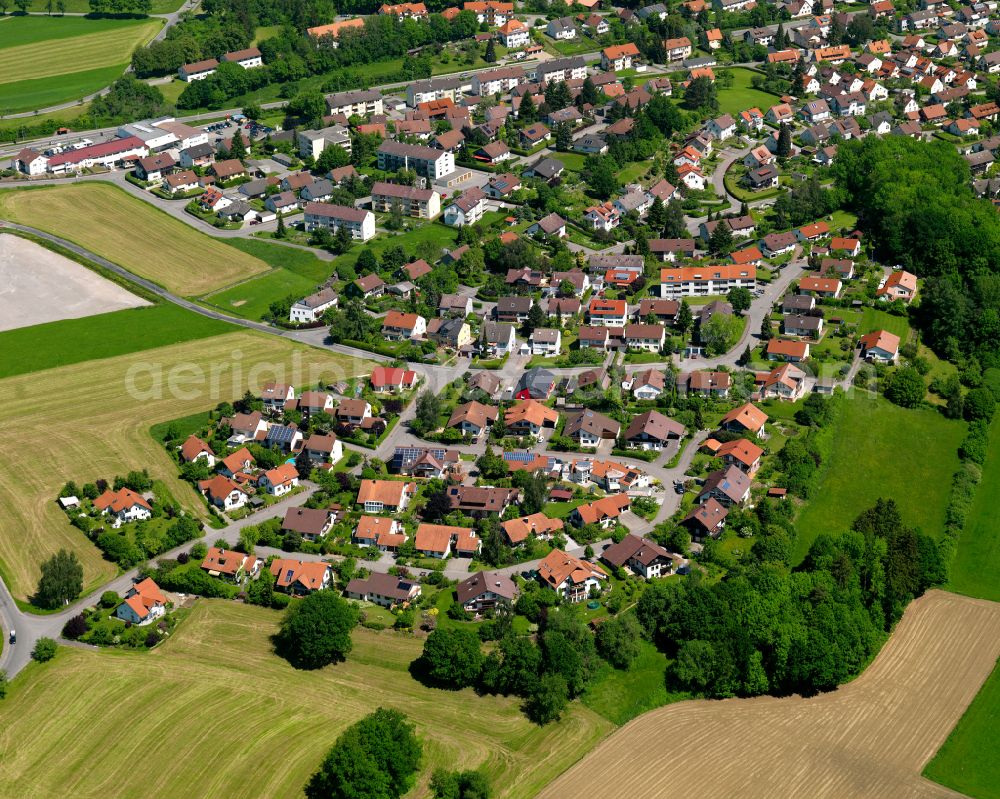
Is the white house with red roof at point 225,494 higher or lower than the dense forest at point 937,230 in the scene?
lower

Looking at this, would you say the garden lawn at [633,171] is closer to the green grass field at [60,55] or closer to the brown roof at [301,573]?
the brown roof at [301,573]

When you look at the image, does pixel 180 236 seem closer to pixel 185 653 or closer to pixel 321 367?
pixel 321 367

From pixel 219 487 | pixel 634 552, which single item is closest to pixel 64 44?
pixel 219 487

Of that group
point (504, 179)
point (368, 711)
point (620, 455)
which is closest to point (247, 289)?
point (504, 179)

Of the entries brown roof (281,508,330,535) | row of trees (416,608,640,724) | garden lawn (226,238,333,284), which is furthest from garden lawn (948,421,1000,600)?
garden lawn (226,238,333,284)

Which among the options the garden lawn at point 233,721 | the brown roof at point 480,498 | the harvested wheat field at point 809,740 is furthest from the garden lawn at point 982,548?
the brown roof at point 480,498

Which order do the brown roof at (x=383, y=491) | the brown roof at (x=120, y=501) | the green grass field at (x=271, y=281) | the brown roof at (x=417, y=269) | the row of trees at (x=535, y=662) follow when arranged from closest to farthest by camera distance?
the row of trees at (x=535, y=662) → the brown roof at (x=120, y=501) → the brown roof at (x=383, y=491) → the green grass field at (x=271, y=281) → the brown roof at (x=417, y=269)
